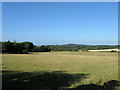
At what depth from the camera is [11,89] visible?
185 inches

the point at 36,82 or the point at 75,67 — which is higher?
the point at 36,82

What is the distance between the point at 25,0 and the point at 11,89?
3347 millimetres

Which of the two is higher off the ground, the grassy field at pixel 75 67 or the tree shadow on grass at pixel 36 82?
the tree shadow on grass at pixel 36 82

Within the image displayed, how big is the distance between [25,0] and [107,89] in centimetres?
380

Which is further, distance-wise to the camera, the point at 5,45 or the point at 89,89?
the point at 5,45

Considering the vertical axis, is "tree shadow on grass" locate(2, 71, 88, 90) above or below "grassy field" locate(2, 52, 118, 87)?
above

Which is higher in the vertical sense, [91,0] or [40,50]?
[91,0]

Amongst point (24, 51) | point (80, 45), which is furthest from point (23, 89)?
point (80, 45)

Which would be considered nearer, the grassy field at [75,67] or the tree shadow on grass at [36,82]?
the tree shadow on grass at [36,82]

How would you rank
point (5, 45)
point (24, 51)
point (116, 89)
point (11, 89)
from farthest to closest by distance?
point (24, 51) < point (5, 45) < point (11, 89) < point (116, 89)

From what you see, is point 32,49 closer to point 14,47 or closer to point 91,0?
point 14,47

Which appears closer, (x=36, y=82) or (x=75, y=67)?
(x=36, y=82)

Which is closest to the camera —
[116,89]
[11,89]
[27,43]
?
[116,89]

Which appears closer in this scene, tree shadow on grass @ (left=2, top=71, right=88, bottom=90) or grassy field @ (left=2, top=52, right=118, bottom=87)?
tree shadow on grass @ (left=2, top=71, right=88, bottom=90)
